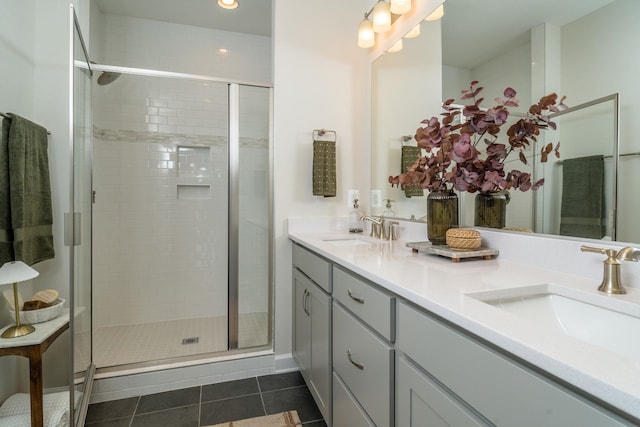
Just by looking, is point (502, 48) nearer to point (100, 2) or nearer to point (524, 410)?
point (524, 410)

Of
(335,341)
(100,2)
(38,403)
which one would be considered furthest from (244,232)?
(100,2)

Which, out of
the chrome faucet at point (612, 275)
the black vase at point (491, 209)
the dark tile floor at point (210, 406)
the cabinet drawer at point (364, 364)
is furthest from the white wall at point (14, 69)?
Answer: the chrome faucet at point (612, 275)

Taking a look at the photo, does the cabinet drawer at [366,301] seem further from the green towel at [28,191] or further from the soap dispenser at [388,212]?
the green towel at [28,191]

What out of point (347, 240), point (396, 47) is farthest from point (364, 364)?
point (396, 47)

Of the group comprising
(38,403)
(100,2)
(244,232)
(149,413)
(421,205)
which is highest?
(100,2)

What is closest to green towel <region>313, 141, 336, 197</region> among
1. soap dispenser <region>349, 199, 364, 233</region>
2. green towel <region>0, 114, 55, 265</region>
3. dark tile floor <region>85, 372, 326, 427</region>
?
soap dispenser <region>349, 199, 364, 233</region>

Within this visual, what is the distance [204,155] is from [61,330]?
5.63 feet

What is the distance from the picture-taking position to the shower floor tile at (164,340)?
6.73 ft

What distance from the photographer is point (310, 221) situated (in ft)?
7.16

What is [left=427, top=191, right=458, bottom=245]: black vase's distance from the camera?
139cm

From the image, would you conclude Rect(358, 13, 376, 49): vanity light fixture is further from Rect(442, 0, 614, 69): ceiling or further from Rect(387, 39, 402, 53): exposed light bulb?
Rect(442, 0, 614, 69): ceiling

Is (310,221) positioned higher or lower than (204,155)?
lower

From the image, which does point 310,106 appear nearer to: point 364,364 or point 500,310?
point 364,364

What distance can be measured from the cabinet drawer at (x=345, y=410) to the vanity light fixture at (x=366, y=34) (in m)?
1.96
